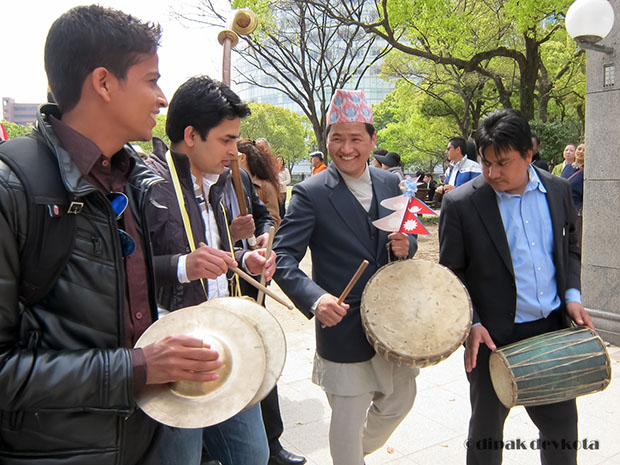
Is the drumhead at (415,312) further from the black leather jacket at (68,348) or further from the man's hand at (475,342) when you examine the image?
the black leather jacket at (68,348)

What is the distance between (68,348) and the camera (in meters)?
1.23

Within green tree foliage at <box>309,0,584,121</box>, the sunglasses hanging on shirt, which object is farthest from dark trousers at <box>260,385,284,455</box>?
green tree foliage at <box>309,0,584,121</box>

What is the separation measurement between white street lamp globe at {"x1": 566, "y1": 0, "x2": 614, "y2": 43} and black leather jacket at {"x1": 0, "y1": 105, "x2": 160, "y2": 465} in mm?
5124

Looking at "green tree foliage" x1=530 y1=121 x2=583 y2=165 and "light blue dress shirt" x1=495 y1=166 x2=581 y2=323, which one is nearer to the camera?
"light blue dress shirt" x1=495 y1=166 x2=581 y2=323

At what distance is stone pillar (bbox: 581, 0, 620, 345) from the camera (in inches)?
202

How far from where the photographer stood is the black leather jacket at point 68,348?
1132 millimetres

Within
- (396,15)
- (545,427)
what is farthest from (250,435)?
(396,15)

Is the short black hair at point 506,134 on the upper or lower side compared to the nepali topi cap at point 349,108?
lower

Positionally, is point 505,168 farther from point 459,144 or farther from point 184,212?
point 459,144

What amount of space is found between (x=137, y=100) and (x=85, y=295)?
517 millimetres

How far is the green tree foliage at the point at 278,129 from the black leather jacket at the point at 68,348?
137 feet

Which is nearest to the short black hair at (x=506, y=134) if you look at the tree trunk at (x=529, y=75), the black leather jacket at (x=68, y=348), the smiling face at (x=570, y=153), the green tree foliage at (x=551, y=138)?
the black leather jacket at (x=68, y=348)

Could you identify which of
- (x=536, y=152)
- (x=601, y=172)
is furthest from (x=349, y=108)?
(x=536, y=152)

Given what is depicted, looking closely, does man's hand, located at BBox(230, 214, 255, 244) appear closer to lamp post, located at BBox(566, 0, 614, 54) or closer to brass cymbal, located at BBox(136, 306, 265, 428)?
brass cymbal, located at BBox(136, 306, 265, 428)
